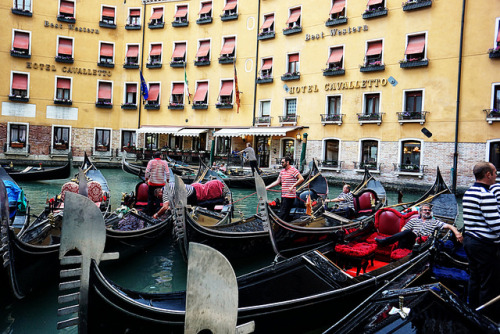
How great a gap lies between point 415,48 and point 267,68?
181 inches

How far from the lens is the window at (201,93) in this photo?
13.9m

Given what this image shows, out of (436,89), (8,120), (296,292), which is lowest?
(296,292)

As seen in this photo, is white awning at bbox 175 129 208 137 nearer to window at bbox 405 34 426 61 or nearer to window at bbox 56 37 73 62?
window at bbox 56 37 73 62

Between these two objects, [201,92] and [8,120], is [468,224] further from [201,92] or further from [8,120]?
[8,120]

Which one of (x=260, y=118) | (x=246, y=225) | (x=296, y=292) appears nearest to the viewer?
(x=296, y=292)

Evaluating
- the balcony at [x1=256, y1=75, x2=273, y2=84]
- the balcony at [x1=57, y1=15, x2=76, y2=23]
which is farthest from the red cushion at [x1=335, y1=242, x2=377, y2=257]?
the balcony at [x1=57, y1=15, x2=76, y2=23]

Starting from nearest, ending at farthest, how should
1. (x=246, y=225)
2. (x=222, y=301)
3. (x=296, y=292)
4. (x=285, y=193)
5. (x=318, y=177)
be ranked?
(x=222, y=301)
(x=296, y=292)
(x=246, y=225)
(x=285, y=193)
(x=318, y=177)

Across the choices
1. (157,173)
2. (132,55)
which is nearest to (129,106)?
(132,55)

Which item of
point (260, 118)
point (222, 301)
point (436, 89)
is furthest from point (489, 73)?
point (222, 301)

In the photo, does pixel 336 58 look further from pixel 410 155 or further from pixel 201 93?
pixel 201 93

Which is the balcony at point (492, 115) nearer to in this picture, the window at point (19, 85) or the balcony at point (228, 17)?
the balcony at point (228, 17)

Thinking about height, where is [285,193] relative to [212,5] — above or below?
below

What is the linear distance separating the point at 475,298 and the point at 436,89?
8876mm

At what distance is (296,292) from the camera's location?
2326 mm
